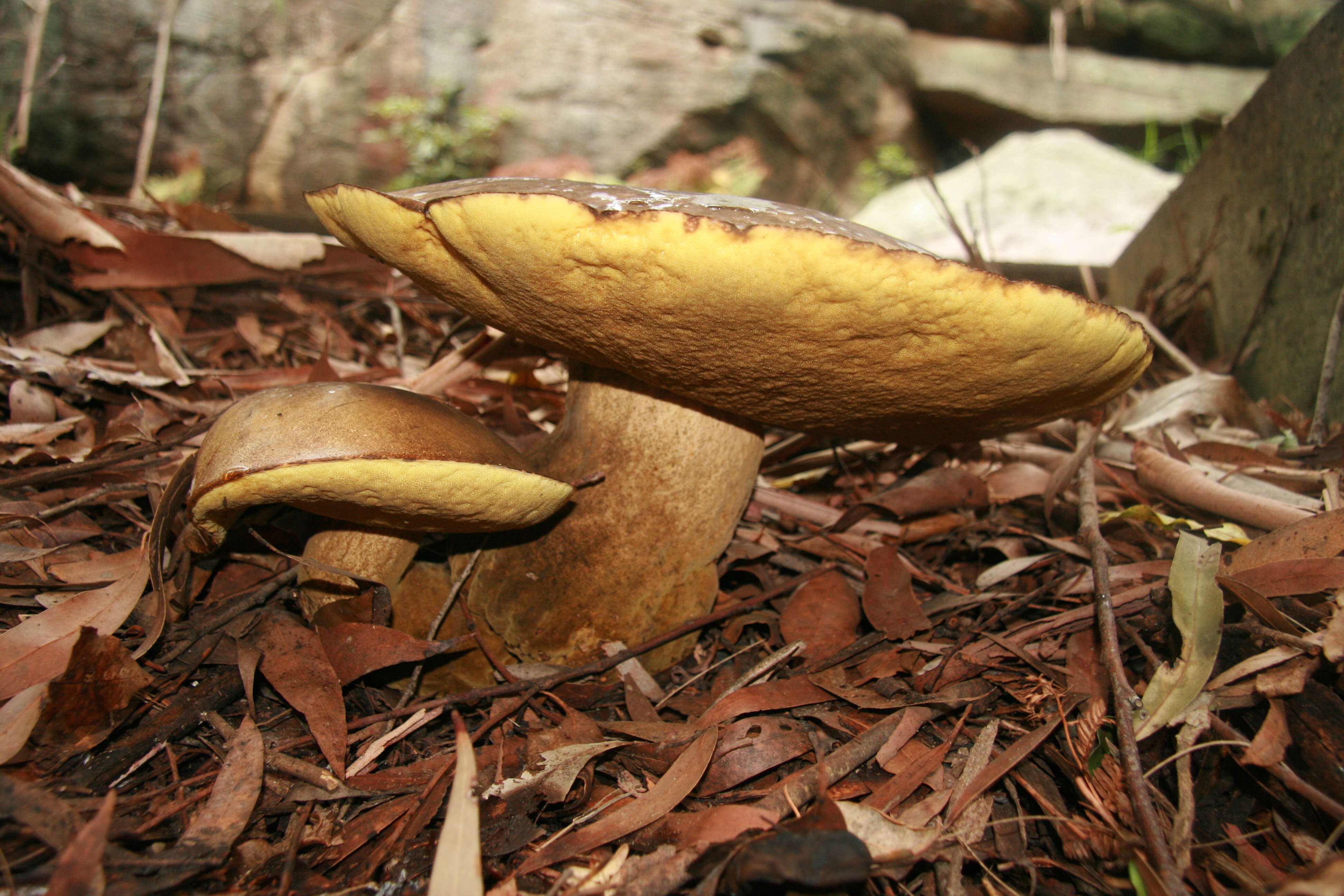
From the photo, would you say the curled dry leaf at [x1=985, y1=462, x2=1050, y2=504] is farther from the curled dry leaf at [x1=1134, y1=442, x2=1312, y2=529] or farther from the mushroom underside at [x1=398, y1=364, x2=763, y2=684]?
the mushroom underside at [x1=398, y1=364, x2=763, y2=684]

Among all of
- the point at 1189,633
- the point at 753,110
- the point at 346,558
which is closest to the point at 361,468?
the point at 346,558

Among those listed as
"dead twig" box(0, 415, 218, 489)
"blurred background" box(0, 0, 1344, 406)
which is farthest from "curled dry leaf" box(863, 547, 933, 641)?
"blurred background" box(0, 0, 1344, 406)

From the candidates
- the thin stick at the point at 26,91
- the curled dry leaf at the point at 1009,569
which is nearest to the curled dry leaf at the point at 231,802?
the curled dry leaf at the point at 1009,569

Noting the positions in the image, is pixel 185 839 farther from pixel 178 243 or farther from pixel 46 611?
pixel 178 243

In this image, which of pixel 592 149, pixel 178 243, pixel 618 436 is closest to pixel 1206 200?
pixel 618 436

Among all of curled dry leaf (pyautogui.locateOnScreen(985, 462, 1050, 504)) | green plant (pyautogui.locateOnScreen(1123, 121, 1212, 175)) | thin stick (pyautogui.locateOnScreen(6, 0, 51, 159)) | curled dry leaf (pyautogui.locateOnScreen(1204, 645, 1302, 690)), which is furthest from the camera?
green plant (pyautogui.locateOnScreen(1123, 121, 1212, 175))

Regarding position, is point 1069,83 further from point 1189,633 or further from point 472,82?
point 1189,633

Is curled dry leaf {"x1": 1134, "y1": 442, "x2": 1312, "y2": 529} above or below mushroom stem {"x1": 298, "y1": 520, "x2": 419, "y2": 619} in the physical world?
above
